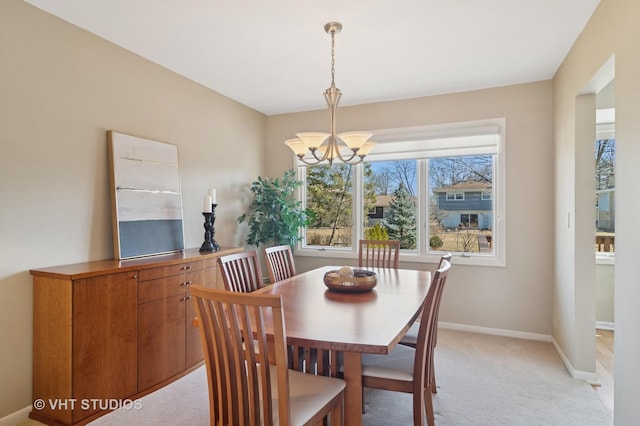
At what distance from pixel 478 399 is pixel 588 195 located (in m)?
1.75

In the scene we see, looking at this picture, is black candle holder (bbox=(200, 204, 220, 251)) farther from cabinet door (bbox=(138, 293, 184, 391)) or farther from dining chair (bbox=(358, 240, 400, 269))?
dining chair (bbox=(358, 240, 400, 269))

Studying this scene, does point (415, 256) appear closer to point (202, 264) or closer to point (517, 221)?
point (517, 221)

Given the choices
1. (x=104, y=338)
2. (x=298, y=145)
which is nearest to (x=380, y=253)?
(x=298, y=145)

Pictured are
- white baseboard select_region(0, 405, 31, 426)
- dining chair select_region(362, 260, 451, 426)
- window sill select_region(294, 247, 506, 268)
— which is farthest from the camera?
window sill select_region(294, 247, 506, 268)

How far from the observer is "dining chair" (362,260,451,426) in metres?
1.75

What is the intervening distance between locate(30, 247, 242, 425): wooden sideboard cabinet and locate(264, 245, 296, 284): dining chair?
731 millimetres

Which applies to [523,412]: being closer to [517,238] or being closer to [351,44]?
[517,238]

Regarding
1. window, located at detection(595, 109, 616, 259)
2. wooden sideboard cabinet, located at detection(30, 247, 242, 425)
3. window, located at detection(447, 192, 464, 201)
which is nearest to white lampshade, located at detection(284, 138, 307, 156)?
wooden sideboard cabinet, located at detection(30, 247, 242, 425)

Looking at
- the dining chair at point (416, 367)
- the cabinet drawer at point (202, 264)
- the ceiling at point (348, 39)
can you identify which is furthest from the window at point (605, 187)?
the cabinet drawer at point (202, 264)

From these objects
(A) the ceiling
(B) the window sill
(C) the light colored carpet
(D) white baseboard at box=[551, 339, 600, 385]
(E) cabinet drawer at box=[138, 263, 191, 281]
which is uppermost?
(A) the ceiling

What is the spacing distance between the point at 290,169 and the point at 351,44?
7.10ft

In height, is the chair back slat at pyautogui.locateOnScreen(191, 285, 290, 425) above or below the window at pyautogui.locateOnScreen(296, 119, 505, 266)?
below

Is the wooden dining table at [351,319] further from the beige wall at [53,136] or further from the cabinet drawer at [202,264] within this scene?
the beige wall at [53,136]

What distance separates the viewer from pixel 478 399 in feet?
8.17
